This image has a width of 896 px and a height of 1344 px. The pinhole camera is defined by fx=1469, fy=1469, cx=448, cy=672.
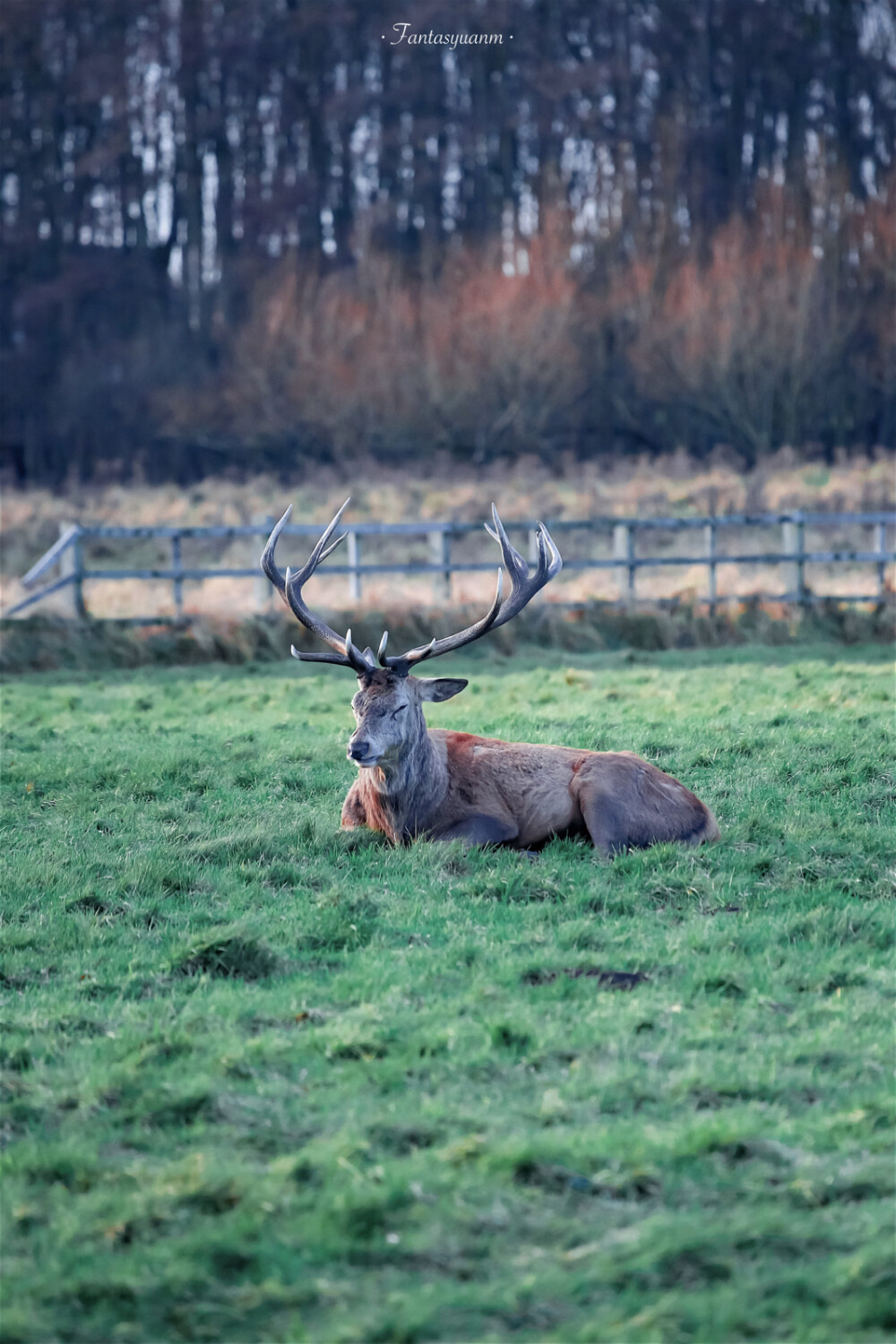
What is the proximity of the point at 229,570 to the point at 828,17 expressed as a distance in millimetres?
30118

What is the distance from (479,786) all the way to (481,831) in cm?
32

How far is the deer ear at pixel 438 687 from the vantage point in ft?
24.1

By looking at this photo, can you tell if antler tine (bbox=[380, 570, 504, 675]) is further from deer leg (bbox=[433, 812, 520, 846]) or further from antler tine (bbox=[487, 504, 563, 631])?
deer leg (bbox=[433, 812, 520, 846])

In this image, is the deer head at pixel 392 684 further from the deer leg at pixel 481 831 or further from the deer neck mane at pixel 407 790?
the deer leg at pixel 481 831

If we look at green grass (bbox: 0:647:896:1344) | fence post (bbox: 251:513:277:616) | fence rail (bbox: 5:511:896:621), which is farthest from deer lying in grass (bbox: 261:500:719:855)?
fence post (bbox: 251:513:277:616)

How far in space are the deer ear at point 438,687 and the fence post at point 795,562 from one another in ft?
31.4

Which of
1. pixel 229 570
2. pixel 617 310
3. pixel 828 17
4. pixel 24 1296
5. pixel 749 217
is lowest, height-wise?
pixel 24 1296

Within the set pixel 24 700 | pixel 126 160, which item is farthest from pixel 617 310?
pixel 24 700

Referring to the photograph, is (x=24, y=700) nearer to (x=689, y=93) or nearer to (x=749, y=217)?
(x=749, y=217)

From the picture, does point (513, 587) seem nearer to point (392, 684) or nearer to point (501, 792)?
point (392, 684)

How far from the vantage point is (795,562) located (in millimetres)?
16562

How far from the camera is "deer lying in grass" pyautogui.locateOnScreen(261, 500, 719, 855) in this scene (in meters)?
6.93

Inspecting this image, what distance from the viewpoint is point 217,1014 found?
15.9 ft

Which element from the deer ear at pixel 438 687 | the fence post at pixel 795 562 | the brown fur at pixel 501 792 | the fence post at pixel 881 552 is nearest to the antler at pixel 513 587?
the deer ear at pixel 438 687
